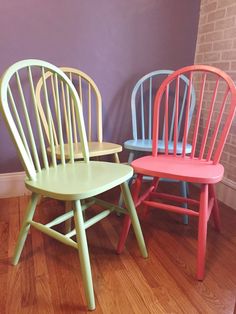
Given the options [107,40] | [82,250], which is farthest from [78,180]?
[107,40]

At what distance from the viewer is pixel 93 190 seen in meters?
0.92

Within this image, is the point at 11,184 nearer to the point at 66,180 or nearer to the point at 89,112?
the point at 89,112

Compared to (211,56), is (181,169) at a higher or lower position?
lower

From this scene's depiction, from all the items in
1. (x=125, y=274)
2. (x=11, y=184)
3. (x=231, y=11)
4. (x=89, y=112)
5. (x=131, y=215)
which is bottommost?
(x=125, y=274)

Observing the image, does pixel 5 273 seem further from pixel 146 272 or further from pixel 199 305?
pixel 199 305

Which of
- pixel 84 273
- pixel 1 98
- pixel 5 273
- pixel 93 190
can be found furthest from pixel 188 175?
pixel 5 273

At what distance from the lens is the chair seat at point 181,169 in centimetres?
107

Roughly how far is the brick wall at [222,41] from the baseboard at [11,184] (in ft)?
4.73

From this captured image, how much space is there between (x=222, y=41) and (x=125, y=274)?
1.58 metres

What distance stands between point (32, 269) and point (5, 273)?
110 mm

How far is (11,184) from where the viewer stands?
5.93ft


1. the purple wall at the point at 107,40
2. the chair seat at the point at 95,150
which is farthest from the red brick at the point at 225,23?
the chair seat at the point at 95,150

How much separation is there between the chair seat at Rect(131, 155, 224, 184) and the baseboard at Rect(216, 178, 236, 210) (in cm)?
57

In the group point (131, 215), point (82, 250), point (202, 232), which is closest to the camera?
point (82, 250)
